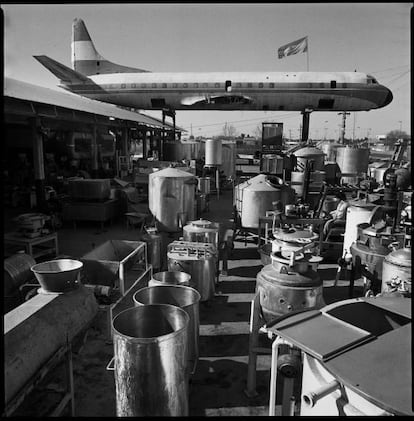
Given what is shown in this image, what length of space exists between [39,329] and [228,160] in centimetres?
2216

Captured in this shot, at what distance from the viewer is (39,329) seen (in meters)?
3.70

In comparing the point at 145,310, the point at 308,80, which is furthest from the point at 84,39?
the point at 145,310

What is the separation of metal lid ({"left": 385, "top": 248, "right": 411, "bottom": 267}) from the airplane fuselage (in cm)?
1997

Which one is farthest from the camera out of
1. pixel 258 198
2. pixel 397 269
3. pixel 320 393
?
pixel 258 198

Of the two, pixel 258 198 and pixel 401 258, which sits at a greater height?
pixel 258 198

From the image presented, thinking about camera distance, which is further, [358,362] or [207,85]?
[207,85]

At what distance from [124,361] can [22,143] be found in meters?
24.8

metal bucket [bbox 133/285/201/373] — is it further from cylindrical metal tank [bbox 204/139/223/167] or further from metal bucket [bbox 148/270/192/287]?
cylindrical metal tank [bbox 204/139/223/167]

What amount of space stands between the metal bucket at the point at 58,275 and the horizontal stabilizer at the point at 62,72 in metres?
23.2

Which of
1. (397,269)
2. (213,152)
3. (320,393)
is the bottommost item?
(320,393)

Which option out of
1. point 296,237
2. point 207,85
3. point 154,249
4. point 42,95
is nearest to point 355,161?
point 207,85

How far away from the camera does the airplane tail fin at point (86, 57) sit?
32.4 m

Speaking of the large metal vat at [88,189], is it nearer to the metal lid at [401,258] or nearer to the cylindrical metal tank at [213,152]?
the metal lid at [401,258]

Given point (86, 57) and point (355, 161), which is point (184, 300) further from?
point (86, 57)
